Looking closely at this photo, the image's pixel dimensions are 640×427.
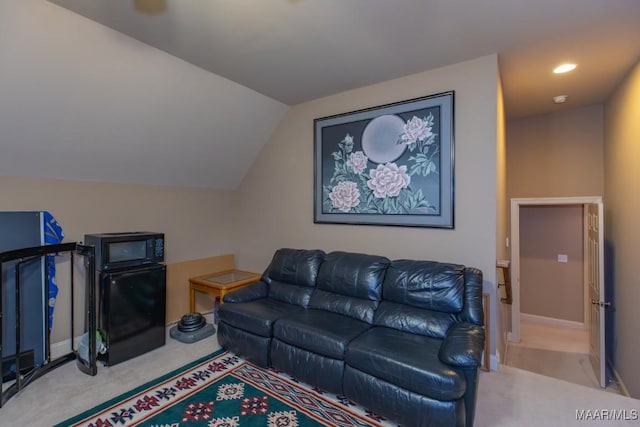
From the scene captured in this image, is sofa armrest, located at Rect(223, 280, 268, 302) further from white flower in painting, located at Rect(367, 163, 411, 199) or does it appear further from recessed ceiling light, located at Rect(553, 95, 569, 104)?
recessed ceiling light, located at Rect(553, 95, 569, 104)

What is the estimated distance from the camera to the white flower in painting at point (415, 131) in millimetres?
2957

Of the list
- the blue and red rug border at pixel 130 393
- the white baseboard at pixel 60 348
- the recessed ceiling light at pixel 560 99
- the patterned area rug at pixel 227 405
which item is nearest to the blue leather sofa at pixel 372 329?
the patterned area rug at pixel 227 405

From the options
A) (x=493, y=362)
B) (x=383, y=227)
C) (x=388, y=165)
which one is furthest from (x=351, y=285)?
(x=493, y=362)

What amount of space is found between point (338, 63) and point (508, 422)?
3.06 meters

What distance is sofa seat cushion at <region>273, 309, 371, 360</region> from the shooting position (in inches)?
88.9

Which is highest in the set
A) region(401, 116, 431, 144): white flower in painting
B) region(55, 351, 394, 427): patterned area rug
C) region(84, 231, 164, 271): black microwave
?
region(401, 116, 431, 144): white flower in painting

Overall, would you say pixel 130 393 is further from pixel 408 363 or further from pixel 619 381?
pixel 619 381

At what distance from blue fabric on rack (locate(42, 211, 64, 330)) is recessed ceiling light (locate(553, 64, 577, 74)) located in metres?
4.80

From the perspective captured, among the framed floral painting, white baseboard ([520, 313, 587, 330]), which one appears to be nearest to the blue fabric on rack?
the framed floral painting

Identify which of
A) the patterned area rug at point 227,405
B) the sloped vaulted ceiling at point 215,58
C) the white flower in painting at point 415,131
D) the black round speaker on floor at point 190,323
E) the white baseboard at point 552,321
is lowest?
the white baseboard at point 552,321

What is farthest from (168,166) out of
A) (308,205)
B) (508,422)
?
(508,422)

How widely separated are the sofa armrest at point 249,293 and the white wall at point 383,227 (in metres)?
0.82

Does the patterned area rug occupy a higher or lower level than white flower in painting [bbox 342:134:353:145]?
lower

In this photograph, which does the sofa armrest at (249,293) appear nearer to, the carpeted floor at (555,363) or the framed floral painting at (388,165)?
the framed floral painting at (388,165)
